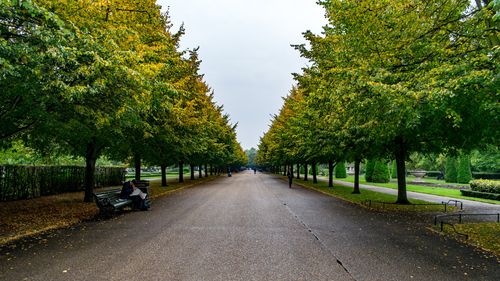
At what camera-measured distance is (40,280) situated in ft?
17.4

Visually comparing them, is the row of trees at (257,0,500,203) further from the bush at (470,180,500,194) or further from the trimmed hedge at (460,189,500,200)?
the bush at (470,180,500,194)

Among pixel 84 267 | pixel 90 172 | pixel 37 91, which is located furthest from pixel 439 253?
pixel 90 172

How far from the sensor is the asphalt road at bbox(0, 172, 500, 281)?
573 cm

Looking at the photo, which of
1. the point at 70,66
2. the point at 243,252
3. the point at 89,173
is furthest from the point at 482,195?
the point at 70,66

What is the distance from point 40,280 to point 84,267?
0.78 metres

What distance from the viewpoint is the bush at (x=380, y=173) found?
39656 millimetres

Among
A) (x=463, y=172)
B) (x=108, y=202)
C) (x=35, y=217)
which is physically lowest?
(x=35, y=217)

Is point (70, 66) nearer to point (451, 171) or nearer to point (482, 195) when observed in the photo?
point (482, 195)

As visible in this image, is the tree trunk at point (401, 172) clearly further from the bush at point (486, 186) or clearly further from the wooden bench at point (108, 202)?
the wooden bench at point (108, 202)

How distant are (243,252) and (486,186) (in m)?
23.8

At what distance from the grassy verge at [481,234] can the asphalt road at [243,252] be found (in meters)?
0.57

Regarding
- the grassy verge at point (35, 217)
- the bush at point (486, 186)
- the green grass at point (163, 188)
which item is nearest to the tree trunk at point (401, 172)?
the bush at point (486, 186)

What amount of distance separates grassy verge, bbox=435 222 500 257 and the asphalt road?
1.88 ft

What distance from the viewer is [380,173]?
3991 cm
